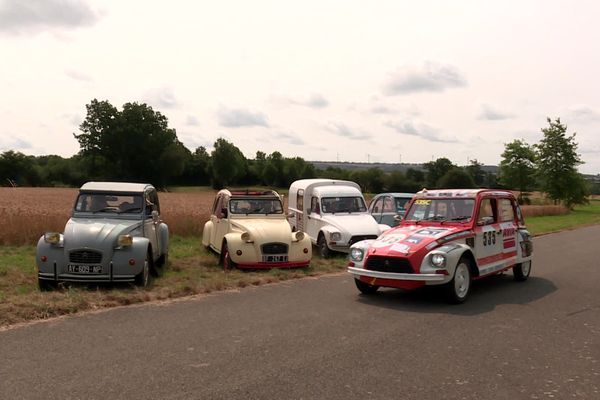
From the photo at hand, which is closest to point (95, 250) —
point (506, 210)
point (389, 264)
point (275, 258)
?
point (275, 258)

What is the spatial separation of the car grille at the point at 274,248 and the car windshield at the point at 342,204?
4.35 metres

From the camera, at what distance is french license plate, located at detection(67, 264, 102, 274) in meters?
9.41

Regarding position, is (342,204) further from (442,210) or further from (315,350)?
(315,350)

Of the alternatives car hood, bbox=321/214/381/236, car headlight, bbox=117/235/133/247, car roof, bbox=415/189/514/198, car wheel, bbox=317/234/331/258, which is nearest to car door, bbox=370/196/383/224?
car hood, bbox=321/214/381/236

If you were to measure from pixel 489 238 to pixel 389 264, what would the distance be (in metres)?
2.40

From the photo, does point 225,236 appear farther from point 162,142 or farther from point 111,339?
point 162,142

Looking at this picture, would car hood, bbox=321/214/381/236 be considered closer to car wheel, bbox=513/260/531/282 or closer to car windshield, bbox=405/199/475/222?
car wheel, bbox=513/260/531/282

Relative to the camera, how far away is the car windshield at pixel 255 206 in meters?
13.8

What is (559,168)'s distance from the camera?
6019 cm

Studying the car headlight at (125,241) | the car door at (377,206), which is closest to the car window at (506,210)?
the car headlight at (125,241)

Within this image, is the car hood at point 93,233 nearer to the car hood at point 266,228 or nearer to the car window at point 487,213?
the car hood at point 266,228

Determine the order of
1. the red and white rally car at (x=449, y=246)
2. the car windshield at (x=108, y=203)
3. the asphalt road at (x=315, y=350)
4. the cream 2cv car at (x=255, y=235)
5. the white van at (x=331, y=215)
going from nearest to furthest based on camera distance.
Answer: the asphalt road at (x=315, y=350) → the red and white rally car at (x=449, y=246) → the car windshield at (x=108, y=203) → the cream 2cv car at (x=255, y=235) → the white van at (x=331, y=215)

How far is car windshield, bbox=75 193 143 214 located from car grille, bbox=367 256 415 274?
16.9 feet

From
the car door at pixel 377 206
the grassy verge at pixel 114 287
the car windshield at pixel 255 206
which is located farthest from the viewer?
the car door at pixel 377 206
